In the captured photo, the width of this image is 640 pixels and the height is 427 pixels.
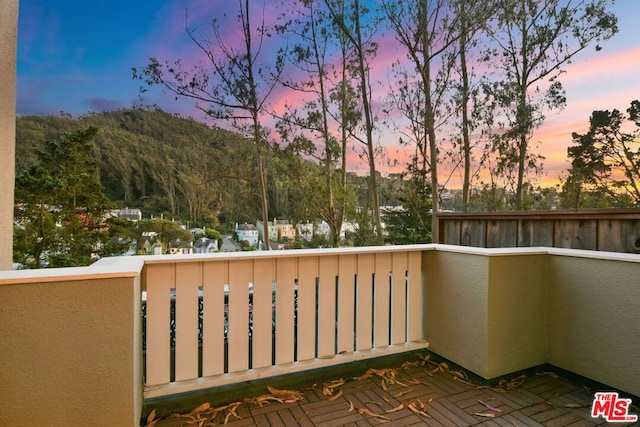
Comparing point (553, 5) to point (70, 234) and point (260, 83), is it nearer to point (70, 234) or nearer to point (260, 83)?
point (260, 83)

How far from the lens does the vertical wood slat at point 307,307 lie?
222cm

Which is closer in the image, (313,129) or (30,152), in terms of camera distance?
(30,152)

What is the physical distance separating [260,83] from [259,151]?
1063mm

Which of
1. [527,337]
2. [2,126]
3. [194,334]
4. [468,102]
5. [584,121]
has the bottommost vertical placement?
[527,337]

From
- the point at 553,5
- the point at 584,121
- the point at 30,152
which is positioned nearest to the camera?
the point at 30,152

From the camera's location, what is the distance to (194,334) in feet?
6.47

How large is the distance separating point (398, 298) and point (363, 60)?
4.47m

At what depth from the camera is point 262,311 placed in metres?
2.13

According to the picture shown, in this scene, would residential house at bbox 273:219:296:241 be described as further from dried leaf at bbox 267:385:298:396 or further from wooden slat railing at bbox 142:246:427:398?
dried leaf at bbox 267:385:298:396

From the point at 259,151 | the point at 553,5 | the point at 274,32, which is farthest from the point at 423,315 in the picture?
the point at 553,5

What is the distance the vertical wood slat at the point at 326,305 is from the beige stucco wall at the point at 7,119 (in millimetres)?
1680

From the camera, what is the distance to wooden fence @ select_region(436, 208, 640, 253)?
2.20m

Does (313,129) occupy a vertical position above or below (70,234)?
above

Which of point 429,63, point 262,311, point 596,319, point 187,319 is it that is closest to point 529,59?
point 429,63
